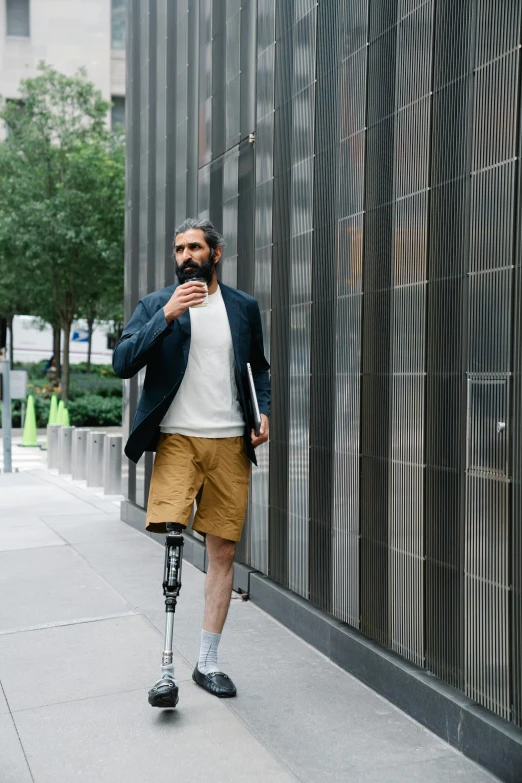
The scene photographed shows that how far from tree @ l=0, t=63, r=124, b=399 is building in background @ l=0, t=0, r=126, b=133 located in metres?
11.3

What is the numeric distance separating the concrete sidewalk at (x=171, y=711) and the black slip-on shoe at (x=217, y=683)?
3 centimetres

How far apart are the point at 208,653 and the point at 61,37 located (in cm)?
3667

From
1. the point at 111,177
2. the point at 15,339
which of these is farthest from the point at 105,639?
the point at 15,339

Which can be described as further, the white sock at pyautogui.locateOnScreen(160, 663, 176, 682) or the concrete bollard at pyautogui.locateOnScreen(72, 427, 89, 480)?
the concrete bollard at pyautogui.locateOnScreen(72, 427, 89, 480)

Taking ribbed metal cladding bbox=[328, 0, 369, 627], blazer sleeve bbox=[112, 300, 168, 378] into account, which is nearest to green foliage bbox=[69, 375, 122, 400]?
ribbed metal cladding bbox=[328, 0, 369, 627]

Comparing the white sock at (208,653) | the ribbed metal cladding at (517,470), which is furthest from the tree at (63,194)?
the ribbed metal cladding at (517,470)

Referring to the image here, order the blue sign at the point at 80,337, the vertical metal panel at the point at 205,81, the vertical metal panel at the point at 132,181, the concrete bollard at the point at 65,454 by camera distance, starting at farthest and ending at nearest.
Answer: the blue sign at the point at 80,337
the concrete bollard at the point at 65,454
the vertical metal panel at the point at 132,181
the vertical metal panel at the point at 205,81

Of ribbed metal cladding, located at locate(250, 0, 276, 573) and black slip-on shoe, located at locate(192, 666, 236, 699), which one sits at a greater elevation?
ribbed metal cladding, located at locate(250, 0, 276, 573)

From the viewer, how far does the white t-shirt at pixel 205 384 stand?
420cm

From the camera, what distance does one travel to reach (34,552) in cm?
786

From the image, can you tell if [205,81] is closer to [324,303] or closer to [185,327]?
[324,303]

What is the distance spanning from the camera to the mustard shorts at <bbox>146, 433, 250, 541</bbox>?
4.13 metres

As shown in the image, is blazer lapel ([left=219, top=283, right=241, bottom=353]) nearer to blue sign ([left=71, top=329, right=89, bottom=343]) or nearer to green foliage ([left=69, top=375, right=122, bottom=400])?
green foliage ([left=69, top=375, right=122, bottom=400])

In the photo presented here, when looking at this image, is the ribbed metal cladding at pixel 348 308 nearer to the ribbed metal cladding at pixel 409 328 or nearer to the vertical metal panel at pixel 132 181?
the ribbed metal cladding at pixel 409 328
